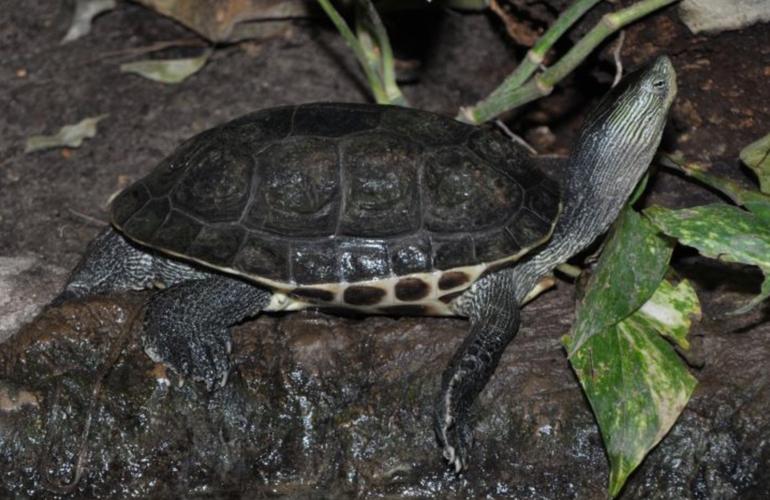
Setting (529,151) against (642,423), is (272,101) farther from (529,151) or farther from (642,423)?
(642,423)

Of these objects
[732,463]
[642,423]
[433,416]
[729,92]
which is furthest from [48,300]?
[729,92]

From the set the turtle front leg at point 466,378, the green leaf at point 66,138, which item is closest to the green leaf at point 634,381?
the turtle front leg at point 466,378

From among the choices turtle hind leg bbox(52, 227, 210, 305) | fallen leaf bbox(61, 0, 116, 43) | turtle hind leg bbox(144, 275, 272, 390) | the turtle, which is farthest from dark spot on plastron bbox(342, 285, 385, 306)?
fallen leaf bbox(61, 0, 116, 43)

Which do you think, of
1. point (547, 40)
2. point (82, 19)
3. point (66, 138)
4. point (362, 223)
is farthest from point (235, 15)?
point (362, 223)

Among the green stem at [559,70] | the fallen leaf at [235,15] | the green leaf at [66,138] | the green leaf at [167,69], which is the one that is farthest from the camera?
the fallen leaf at [235,15]

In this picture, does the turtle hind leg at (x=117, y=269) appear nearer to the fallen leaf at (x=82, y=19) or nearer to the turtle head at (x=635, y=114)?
the turtle head at (x=635, y=114)

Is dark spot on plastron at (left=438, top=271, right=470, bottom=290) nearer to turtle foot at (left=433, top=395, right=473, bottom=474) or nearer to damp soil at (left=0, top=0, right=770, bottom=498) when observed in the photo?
damp soil at (left=0, top=0, right=770, bottom=498)
